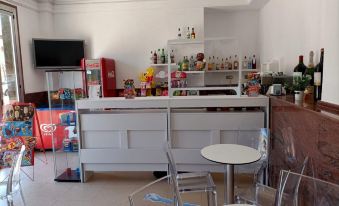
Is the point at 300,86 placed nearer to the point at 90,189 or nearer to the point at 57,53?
the point at 90,189

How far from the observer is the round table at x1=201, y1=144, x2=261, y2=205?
2029mm

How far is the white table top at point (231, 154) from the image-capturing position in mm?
2027

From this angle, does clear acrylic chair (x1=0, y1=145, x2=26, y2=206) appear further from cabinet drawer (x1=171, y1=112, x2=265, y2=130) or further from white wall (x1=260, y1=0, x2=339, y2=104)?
white wall (x1=260, y1=0, x2=339, y2=104)

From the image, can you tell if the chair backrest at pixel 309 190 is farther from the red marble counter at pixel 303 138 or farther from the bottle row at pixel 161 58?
the bottle row at pixel 161 58

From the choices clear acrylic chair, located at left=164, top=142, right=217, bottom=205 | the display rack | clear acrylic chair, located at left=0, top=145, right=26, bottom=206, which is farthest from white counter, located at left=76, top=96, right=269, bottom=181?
clear acrylic chair, located at left=0, top=145, right=26, bottom=206

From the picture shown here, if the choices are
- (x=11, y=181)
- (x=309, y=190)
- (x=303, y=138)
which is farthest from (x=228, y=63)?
(x=11, y=181)

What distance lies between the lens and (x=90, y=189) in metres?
3.12

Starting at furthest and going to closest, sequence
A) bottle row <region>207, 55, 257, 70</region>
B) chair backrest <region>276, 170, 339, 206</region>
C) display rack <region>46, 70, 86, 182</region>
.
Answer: bottle row <region>207, 55, 257, 70</region>, display rack <region>46, 70, 86, 182</region>, chair backrest <region>276, 170, 339, 206</region>

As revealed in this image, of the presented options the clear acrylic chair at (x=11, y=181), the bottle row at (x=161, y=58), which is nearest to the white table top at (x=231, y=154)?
the clear acrylic chair at (x=11, y=181)

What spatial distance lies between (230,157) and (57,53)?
15.1ft

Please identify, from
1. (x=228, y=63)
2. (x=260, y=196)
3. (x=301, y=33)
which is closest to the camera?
(x=260, y=196)

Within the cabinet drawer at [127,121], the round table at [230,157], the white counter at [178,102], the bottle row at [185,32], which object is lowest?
the round table at [230,157]

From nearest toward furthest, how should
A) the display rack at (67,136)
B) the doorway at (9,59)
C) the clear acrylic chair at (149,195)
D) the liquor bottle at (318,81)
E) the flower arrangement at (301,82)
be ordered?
the clear acrylic chair at (149,195), the liquor bottle at (318,81), the flower arrangement at (301,82), the display rack at (67,136), the doorway at (9,59)

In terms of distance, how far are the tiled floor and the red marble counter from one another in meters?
0.64
